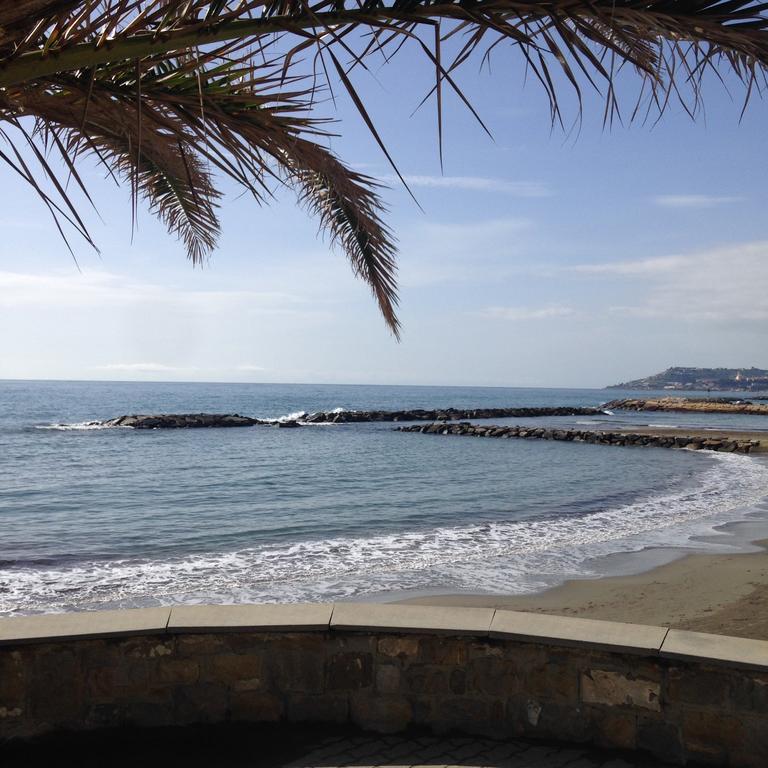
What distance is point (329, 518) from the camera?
14.1m

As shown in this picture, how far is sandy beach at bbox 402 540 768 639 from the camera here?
7.82 m

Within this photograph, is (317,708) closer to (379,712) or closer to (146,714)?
(379,712)

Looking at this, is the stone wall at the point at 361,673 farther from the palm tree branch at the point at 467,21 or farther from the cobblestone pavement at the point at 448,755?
the palm tree branch at the point at 467,21

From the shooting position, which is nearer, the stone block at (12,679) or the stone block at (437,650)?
the stone block at (12,679)

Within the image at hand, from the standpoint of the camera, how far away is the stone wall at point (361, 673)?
10.5 feet

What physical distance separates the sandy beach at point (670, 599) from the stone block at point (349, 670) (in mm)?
4943

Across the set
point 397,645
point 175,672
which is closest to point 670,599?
point 397,645

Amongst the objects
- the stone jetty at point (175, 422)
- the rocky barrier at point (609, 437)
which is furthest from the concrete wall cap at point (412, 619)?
the stone jetty at point (175, 422)

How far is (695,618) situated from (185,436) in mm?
32243

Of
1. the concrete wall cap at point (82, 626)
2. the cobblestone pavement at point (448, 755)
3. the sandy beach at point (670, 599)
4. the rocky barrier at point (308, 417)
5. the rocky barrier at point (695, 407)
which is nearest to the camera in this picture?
the cobblestone pavement at point (448, 755)

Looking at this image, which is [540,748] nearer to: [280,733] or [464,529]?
[280,733]

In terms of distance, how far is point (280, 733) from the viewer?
3.37m

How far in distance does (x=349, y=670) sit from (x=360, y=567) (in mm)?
6777

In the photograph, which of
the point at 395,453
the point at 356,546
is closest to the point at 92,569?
the point at 356,546
